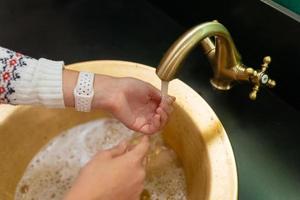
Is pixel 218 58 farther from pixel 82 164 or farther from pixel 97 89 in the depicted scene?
pixel 82 164

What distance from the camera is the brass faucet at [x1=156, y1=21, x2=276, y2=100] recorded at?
513mm

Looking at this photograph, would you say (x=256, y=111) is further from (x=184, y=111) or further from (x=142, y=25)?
(x=142, y=25)

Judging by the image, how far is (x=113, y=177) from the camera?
1.87 feet

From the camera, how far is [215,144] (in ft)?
2.00

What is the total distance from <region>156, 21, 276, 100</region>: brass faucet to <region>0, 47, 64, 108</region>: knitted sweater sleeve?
18 cm

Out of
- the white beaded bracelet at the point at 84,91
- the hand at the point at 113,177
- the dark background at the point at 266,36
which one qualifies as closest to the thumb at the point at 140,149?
the hand at the point at 113,177

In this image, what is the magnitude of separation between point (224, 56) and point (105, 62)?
0.24 metres

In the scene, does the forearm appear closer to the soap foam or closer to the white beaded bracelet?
the white beaded bracelet

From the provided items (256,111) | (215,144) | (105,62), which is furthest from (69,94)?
(256,111)

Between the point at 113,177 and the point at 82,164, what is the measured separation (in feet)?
0.63

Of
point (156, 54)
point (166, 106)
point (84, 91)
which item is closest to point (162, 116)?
point (166, 106)

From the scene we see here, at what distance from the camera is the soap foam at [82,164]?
708 mm

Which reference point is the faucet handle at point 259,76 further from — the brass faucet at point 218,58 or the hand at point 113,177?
the hand at point 113,177

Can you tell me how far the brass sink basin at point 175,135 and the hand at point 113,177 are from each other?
0.31 ft
